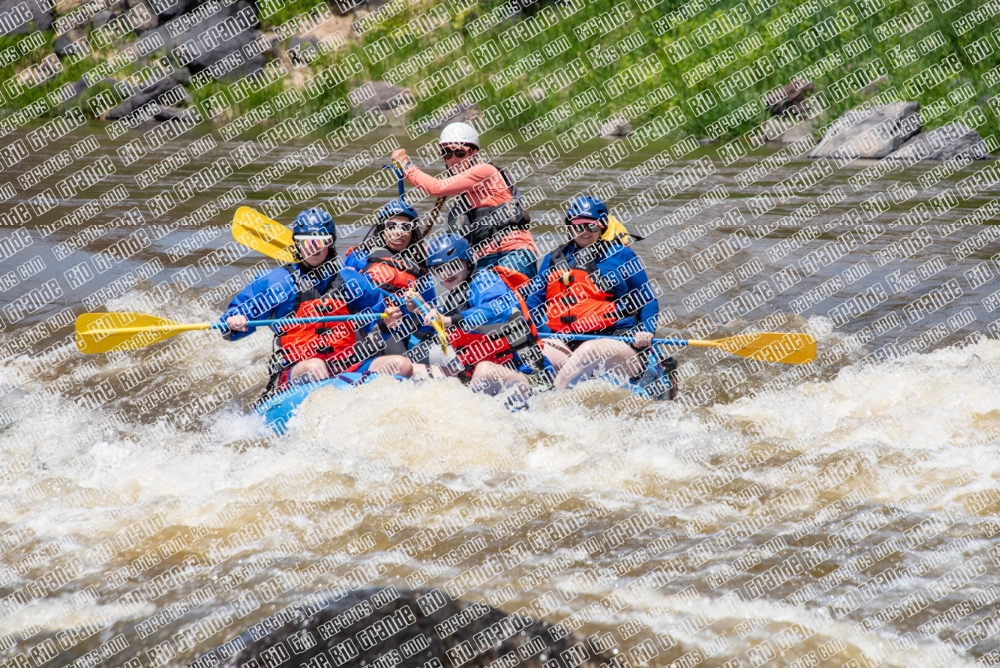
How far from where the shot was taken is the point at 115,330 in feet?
20.0

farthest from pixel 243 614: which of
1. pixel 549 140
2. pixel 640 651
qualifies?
pixel 549 140

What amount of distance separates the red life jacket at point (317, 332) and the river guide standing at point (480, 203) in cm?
120

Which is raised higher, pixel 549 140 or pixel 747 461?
pixel 549 140

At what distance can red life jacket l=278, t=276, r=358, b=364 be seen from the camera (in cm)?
595

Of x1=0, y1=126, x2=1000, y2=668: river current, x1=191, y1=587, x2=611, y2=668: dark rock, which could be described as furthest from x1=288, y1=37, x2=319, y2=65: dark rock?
x1=191, y1=587, x2=611, y2=668: dark rock

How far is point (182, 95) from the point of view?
2000 centimetres

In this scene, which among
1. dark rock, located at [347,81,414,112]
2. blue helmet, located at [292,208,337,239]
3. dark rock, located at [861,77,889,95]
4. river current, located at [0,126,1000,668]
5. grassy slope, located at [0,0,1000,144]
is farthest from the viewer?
dark rock, located at [347,81,414,112]

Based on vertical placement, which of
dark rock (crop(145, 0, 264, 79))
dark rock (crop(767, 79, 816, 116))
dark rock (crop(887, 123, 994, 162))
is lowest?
dark rock (crop(887, 123, 994, 162))

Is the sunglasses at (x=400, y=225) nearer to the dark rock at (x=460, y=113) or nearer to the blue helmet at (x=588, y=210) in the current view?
the blue helmet at (x=588, y=210)

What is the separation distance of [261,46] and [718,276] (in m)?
14.2

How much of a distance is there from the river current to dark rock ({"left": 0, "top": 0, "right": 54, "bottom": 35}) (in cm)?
1661

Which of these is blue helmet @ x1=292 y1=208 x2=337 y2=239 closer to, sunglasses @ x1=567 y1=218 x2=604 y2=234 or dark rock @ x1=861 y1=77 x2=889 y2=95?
sunglasses @ x1=567 y1=218 x2=604 y2=234

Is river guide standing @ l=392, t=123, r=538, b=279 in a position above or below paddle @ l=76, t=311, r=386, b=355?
below

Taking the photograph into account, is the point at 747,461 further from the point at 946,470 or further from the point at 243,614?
the point at 243,614
